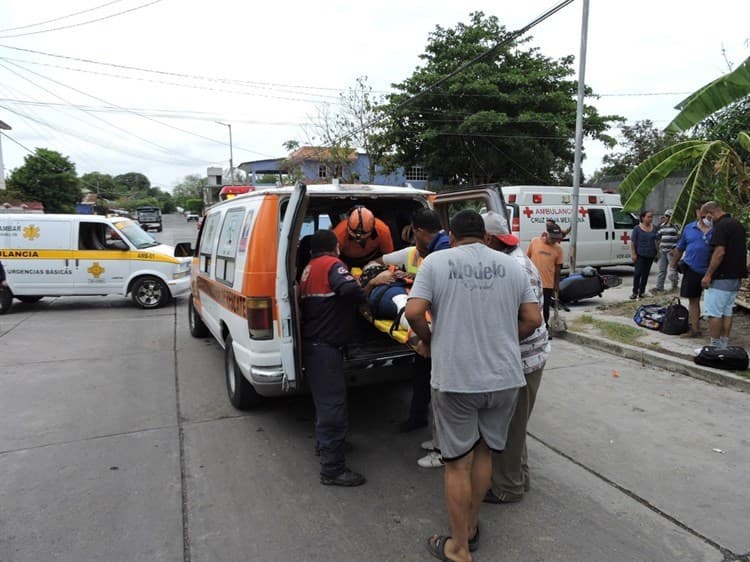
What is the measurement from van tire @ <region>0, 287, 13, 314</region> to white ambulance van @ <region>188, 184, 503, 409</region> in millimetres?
7193

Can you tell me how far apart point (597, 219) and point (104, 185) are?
115m

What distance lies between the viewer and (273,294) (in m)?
3.85

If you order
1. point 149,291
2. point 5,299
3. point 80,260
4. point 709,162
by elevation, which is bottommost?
point 5,299

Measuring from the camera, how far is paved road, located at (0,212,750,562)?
284 cm

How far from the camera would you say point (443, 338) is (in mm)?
2562

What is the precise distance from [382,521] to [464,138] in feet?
77.4

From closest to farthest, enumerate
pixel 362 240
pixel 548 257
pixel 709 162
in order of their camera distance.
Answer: pixel 362 240 < pixel 548 257 < pixel 709 162

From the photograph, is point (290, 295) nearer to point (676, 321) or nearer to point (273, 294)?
point (273, 294)

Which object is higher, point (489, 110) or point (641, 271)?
point (489, 110)

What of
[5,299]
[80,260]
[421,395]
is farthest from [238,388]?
[5,299]

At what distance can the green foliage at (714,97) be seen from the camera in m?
6.67

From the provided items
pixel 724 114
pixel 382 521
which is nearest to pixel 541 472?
pixel 382 521

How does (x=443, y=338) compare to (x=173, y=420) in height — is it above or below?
above

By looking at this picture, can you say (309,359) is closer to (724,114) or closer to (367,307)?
(367,307)
